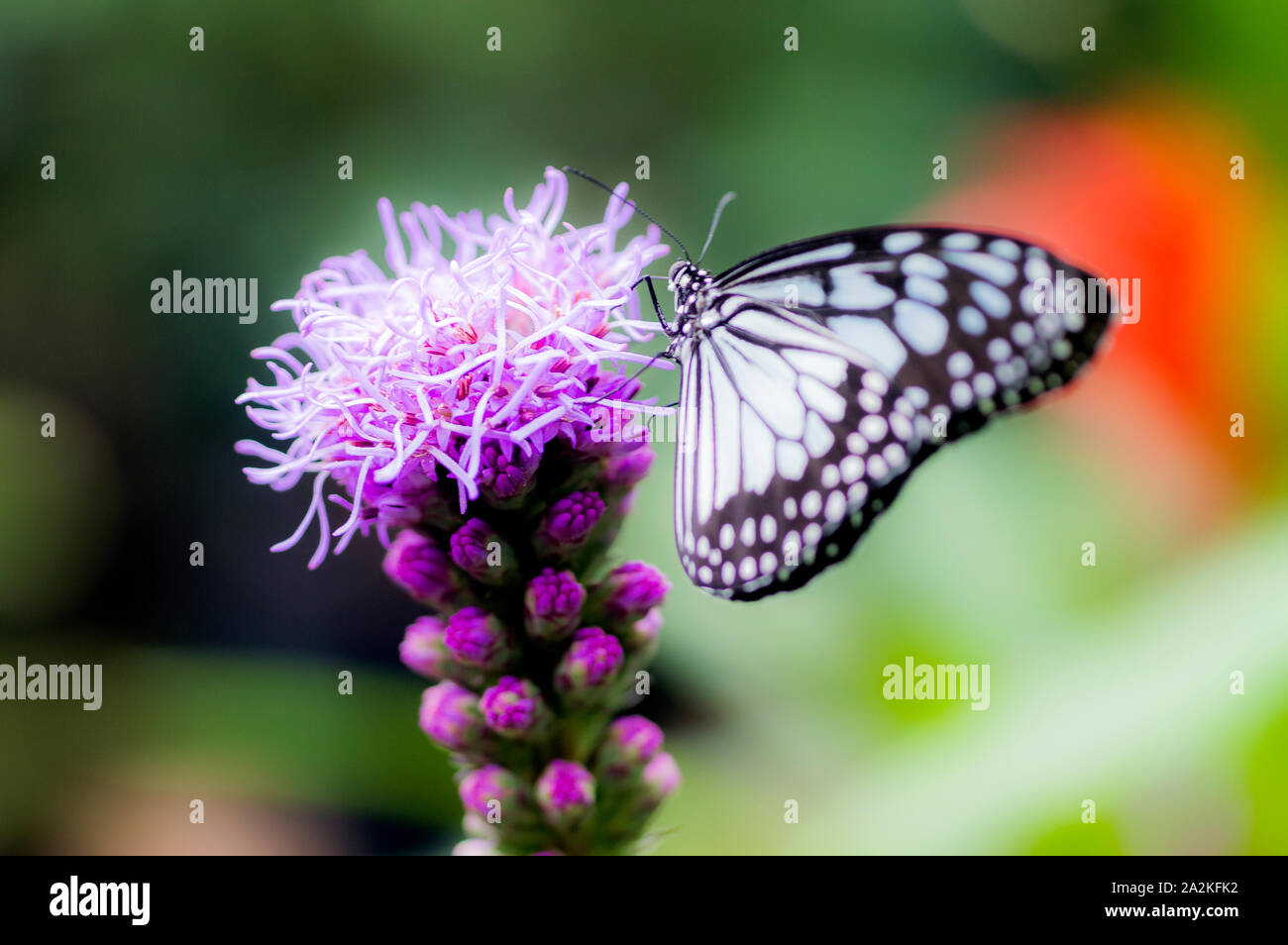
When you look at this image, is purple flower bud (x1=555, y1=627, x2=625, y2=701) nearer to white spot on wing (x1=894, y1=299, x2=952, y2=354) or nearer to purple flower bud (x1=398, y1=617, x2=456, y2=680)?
purple flower bud (x1=398, y1=617, x2=456, y2=680)

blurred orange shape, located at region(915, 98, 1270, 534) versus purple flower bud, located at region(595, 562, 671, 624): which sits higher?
blurred orange shape, located at region(915, 98, 1270, 534)

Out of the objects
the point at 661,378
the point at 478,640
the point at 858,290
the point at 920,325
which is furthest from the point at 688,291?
the point at 661,378

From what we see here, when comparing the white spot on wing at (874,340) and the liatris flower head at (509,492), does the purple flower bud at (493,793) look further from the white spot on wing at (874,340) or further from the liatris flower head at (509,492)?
the white spot on wing at (874,340)

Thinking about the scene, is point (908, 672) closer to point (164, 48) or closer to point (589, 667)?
point (589, 667)

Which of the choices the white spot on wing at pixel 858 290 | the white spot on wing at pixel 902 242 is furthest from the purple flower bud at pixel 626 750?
the white spot on wing at pixel 902 242

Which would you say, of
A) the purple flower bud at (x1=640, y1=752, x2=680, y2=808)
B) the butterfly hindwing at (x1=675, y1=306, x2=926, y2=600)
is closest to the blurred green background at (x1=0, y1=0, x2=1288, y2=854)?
the purple flower bud at (x1=640, y1=752, x2=680, y2=808)
